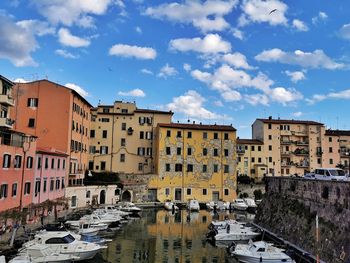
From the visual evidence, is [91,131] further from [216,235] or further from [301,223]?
[301,223]

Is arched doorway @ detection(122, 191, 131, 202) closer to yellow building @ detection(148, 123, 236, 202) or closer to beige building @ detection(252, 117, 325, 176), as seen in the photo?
yellow building @ detection(148, 123, 236, 202)

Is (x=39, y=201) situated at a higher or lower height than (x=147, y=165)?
lower

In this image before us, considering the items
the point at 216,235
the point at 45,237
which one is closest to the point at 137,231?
the point at 216,235

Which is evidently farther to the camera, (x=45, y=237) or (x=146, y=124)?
(x=146, y=124)

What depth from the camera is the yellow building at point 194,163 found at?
212ft

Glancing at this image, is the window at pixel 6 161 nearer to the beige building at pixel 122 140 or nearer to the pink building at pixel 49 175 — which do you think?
the pink building at pixel 49 175

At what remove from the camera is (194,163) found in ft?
216

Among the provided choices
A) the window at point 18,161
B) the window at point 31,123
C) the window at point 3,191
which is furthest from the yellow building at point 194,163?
the window at point 3,191

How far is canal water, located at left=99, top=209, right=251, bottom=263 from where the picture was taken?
2761 cm

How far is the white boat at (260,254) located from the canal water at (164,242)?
146 cm

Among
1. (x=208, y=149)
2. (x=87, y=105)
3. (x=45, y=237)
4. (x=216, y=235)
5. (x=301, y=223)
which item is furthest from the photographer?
(x=208, y=149)

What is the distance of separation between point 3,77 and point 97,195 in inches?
1058

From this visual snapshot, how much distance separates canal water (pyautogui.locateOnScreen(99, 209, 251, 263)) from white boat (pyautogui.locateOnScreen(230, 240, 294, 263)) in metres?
1.46

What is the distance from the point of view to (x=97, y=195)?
5581 cm
